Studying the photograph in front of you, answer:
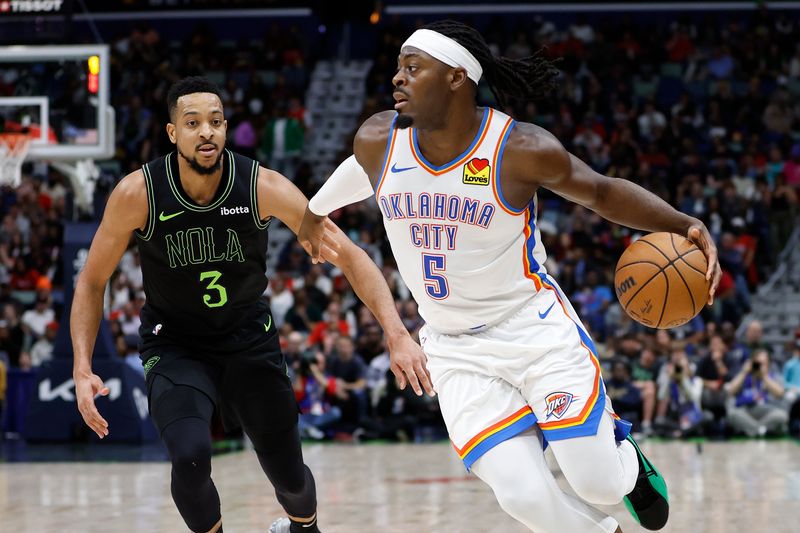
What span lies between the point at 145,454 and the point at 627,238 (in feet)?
26.2

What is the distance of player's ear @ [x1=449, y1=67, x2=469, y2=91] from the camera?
442cm

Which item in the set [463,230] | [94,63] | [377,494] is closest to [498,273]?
[463,230]

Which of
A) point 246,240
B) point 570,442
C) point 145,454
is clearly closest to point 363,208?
point 145,454

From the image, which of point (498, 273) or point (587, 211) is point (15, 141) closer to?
point (587, 211)

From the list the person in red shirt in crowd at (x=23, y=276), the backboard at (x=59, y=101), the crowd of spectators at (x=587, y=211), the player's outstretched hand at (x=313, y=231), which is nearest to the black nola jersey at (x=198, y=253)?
the player's outstretched hand at (x=313, y=231)

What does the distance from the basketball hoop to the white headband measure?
8520mm

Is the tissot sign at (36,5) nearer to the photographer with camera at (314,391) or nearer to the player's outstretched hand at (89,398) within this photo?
the photographer with camera at (314,391)

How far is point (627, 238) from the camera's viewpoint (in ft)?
53.7

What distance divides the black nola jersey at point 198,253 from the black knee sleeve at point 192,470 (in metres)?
0.56

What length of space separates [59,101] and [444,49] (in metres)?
8.70

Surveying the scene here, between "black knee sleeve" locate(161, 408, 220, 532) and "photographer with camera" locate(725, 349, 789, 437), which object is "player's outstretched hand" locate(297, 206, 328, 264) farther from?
"photographer with camera" locate(725, 349, 789, 437)

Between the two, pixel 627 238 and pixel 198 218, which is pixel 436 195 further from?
pixel 627 238

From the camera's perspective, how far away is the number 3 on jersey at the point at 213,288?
16.8 ft

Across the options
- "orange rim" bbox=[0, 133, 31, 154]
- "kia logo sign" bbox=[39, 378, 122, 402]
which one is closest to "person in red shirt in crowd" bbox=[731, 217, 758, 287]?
"kia logo sign" bbox=[39, 378, 122, 402]
